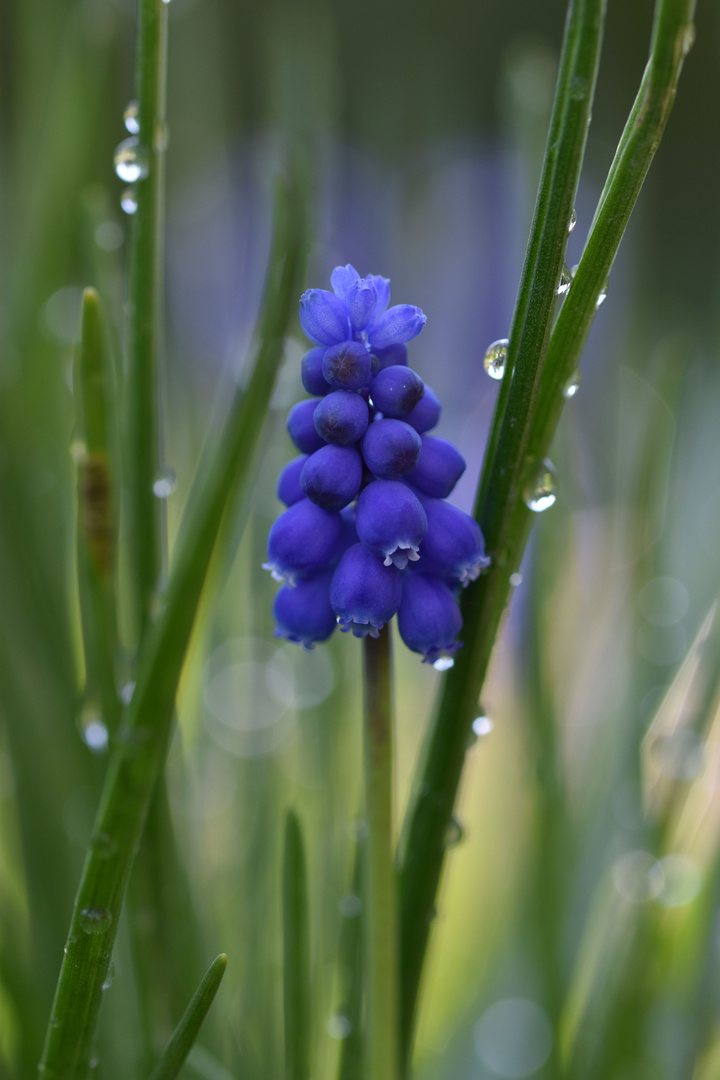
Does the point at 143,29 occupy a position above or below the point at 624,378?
below

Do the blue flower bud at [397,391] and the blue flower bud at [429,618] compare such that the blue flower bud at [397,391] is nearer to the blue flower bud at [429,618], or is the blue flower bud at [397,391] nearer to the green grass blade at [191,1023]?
the blue flower bud at [429,618]

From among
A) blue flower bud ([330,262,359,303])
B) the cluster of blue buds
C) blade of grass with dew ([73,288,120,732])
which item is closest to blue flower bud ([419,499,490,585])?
the cluster of blue buds

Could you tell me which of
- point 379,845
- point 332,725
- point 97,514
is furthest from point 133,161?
point 332,725

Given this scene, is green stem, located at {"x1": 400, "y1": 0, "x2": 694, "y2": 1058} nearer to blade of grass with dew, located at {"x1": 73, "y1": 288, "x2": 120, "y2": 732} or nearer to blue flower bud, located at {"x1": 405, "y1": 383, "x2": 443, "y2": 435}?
blue flower bud, located at {"x1": 405, "y1": 383, "x2": 443, "y2": 435}

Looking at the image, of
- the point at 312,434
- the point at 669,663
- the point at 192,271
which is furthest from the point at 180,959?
the point at 192,271

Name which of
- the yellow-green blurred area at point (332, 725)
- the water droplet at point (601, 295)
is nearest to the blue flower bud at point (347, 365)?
the water droplet at point (601, 295)

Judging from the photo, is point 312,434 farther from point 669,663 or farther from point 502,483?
point 669,663

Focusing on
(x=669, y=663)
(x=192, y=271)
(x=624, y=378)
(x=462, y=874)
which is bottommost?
(x=462, y=874)
